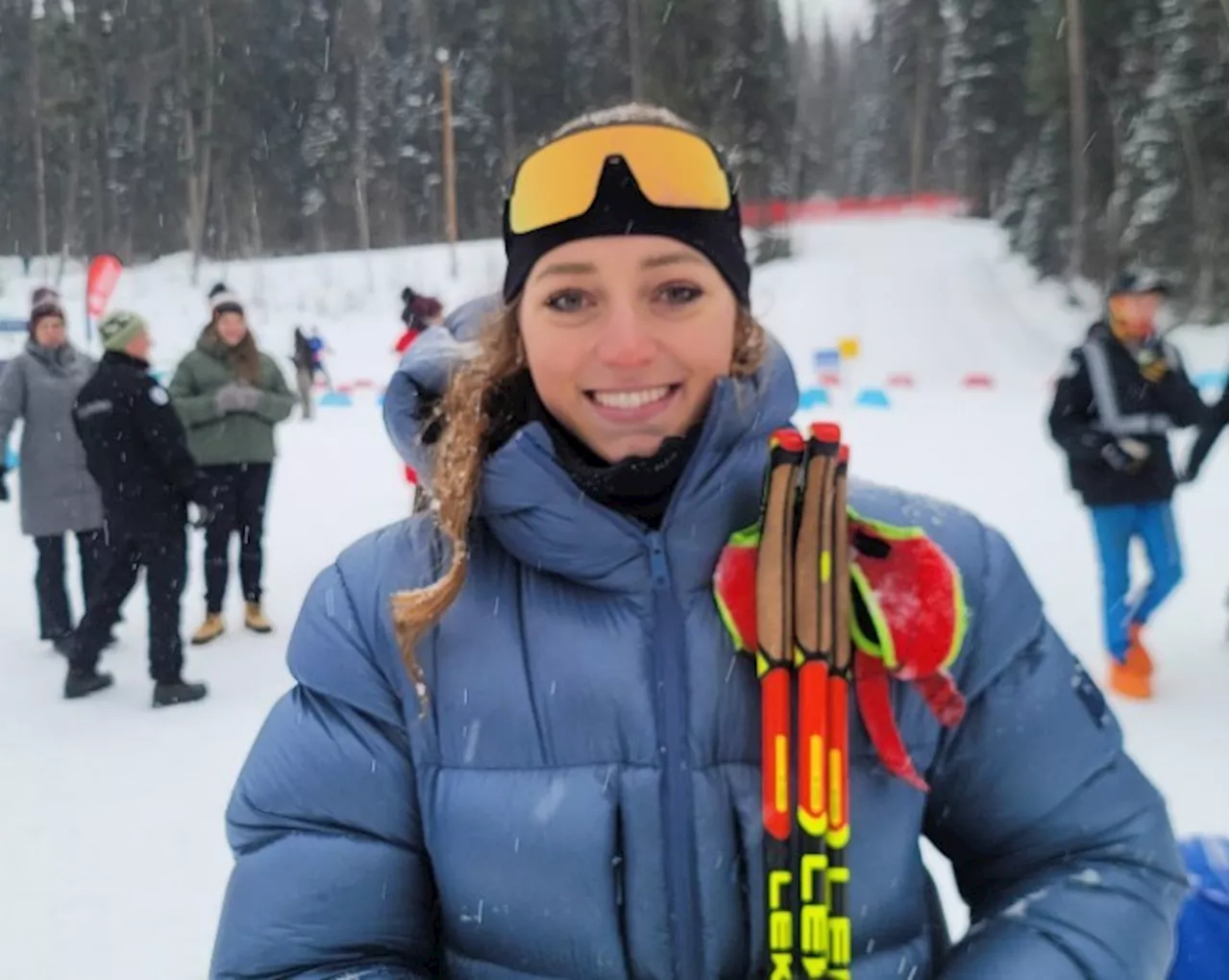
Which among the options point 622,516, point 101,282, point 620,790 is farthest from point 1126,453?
point 101,282

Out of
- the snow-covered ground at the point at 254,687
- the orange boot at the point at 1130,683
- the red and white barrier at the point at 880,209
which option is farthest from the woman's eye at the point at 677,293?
the red and white barrier at the point at 880,209

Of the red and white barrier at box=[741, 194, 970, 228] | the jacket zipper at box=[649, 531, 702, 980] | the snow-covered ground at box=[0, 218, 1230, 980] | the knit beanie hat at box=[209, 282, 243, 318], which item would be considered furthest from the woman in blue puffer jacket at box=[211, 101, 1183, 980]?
the red and white barrier at box=[741, 194, 970, 228]

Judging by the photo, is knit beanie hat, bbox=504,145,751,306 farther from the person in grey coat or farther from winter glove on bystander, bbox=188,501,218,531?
the person in grey coat

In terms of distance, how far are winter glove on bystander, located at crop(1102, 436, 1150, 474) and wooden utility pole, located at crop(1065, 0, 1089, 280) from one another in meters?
24.2

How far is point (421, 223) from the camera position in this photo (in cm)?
4844

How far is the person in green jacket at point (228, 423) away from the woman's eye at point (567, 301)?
4.98 metres

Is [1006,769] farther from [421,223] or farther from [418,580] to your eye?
[421,223]

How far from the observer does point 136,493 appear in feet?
16.9

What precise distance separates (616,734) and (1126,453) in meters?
4.13

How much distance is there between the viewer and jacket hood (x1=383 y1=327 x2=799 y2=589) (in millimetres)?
1397

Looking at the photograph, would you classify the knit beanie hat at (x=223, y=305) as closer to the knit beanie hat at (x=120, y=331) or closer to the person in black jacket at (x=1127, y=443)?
the knit beanie hat at (x=120, y=331)

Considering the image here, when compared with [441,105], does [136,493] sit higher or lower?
lower

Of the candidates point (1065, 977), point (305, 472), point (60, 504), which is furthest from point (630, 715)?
point (305, 472)

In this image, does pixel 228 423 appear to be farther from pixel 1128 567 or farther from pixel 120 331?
pixel 1128 567
